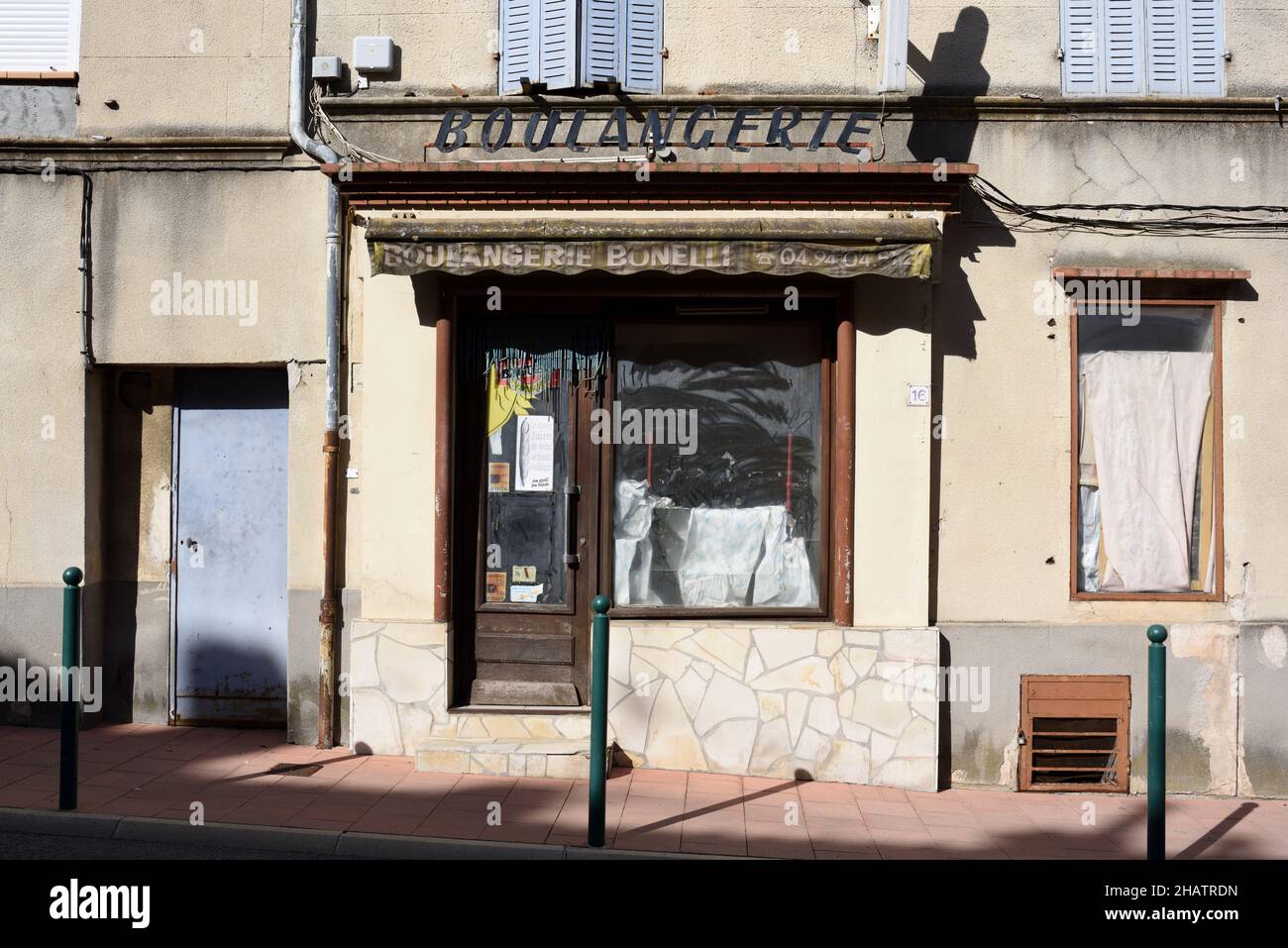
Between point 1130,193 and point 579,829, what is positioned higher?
point 1130,193

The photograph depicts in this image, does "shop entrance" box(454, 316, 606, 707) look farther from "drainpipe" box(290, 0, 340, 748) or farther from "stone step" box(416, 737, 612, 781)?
"drainpipe" box(290, 0, 340, 748)

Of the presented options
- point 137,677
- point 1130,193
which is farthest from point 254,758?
point 1130,193

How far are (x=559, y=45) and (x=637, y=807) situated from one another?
17.3ft

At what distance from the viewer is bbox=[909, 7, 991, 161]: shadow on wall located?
304 inches

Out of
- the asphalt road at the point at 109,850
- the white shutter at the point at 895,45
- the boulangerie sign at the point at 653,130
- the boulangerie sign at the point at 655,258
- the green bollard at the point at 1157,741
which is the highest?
the white shutter at the point at 895,45

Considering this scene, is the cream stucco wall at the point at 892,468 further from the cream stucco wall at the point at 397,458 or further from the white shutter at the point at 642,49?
the cream stucco wall at the point at 397,458

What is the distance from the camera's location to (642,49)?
788 cm

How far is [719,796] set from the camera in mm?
6848

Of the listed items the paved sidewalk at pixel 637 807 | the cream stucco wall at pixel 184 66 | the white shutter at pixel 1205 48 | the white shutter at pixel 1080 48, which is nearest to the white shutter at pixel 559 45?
the cream stucco wall at pixel 184 66

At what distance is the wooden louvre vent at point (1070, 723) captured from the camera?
7516 millimetres

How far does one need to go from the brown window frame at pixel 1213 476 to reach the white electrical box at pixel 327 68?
5498 millimetres

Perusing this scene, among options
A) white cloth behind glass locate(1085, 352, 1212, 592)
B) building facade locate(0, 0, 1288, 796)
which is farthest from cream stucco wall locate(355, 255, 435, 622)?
white cloth behind glass locate(1085, 352, 1212, 592)

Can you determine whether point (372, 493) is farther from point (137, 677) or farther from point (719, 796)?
point (719, 796)
